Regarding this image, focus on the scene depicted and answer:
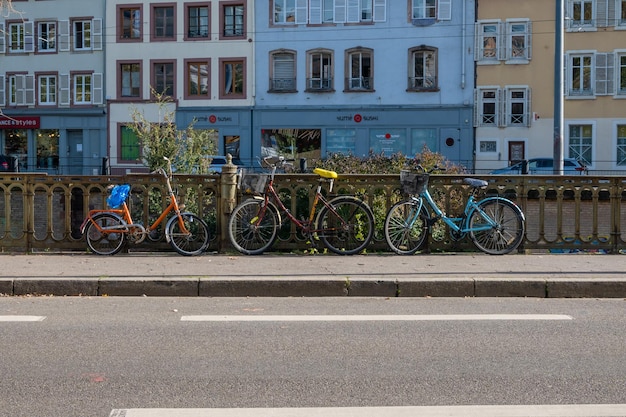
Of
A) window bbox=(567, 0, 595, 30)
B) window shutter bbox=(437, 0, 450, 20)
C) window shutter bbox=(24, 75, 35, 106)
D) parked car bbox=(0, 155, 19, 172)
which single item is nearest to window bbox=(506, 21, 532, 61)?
window bbox=(567, 0, 595, 30)

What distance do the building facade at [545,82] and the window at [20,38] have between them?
24.7 metres

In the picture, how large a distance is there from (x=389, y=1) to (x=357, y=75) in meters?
4.17

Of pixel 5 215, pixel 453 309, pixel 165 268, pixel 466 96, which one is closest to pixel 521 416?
pixel 453 309

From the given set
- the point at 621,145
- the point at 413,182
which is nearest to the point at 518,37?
the point at 621,145

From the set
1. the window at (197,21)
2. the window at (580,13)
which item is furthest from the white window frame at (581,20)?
the window at (197,21)

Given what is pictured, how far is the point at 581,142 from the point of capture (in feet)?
134

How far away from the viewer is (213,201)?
39.0 ft

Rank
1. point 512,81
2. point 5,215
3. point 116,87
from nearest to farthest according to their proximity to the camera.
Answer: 1. point 5,215
2. point 512,81
3. point 116,87

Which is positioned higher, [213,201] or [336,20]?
[336,20]

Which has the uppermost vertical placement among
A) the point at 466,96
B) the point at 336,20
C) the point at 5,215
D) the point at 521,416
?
the point at 336,20

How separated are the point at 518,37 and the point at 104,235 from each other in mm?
33831

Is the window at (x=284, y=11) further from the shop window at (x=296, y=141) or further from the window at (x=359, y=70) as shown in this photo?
the shop window at (x=296, y=141)

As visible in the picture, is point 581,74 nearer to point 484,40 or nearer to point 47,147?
point 484,40

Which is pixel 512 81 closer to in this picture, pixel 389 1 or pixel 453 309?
pixel 389 1
